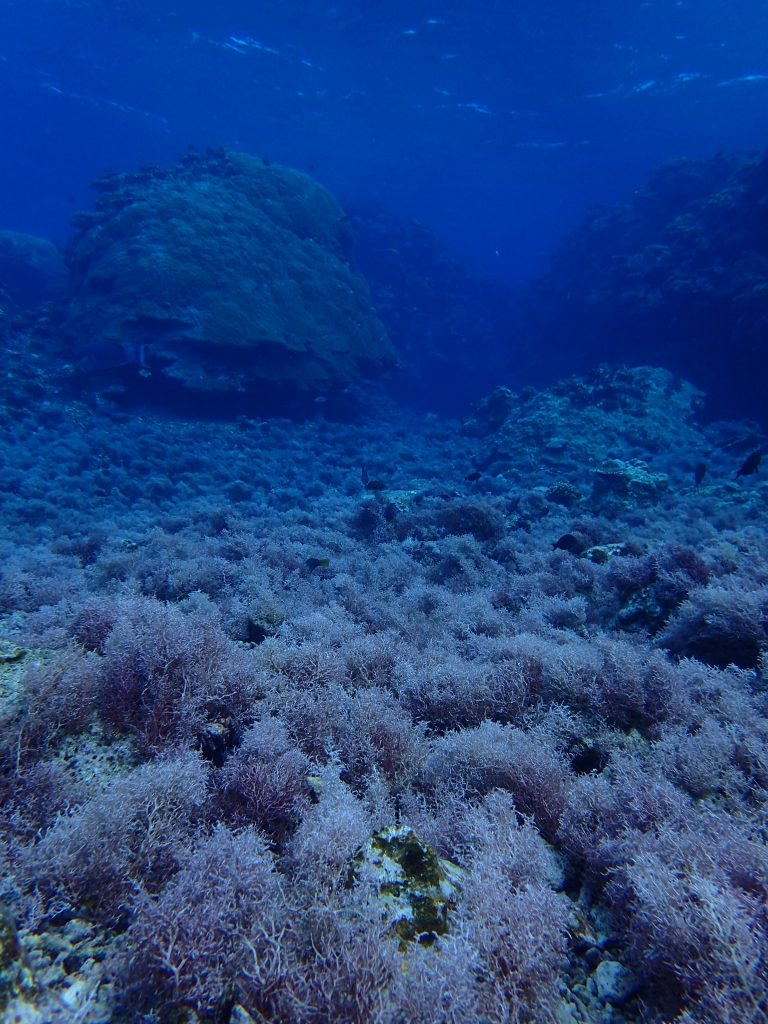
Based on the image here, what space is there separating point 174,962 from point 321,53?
5483cm

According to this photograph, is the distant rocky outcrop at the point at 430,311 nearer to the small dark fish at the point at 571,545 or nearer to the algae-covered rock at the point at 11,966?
the small dark fish at the point at 571,545

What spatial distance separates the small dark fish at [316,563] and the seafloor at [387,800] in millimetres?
1017

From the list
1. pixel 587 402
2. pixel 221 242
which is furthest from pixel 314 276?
pixel 587 402

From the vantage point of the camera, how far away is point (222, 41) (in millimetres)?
39875

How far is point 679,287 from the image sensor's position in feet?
83.1

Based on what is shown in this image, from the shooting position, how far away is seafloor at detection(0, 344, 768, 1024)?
165 cm

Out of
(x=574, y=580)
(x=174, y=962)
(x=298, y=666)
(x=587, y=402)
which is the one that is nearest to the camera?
(x=174, y=962)

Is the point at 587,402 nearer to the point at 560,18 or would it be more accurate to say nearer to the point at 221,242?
the point at 221,242

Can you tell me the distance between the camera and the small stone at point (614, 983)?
6.16ft

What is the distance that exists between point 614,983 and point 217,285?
79.7ft

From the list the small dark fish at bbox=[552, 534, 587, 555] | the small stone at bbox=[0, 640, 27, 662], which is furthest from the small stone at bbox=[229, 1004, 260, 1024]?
the small dark fish at bbox=[552, 534, 587, 555]

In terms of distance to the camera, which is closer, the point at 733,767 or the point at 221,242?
the point at 733,767

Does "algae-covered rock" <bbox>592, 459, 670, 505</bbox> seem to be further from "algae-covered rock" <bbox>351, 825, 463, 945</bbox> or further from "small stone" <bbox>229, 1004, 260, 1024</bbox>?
"small stone" <bbox>229, 1004, 260, 1024</bbox>

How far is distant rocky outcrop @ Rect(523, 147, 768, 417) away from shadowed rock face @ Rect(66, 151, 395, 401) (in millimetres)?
14858
